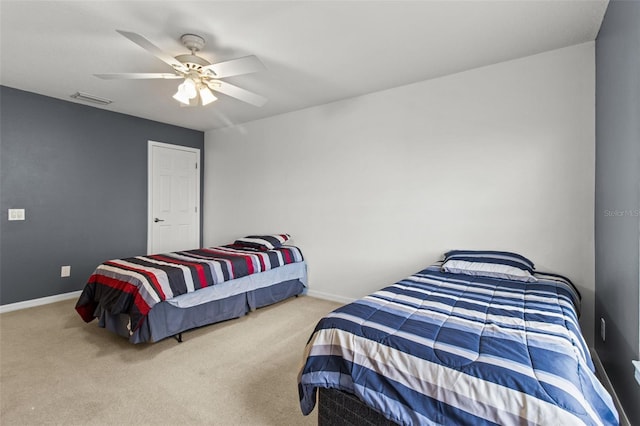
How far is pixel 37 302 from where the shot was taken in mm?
3699

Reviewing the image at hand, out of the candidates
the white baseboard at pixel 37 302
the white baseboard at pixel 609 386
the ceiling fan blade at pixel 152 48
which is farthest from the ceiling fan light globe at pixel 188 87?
the white baseboard at pixel 609 386

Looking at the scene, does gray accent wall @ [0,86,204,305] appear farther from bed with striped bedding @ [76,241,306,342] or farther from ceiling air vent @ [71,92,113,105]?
bed with striped bedding @ [76,241,306,342]

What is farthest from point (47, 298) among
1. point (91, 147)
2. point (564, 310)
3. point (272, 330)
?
point (564, 310)

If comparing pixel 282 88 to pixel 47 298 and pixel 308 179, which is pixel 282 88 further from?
pixel 47 298

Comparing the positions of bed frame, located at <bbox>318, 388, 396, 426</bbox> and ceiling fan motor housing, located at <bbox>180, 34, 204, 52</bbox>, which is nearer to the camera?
bed frame, located at <bbox>318, 388, 396, 426</bbox>

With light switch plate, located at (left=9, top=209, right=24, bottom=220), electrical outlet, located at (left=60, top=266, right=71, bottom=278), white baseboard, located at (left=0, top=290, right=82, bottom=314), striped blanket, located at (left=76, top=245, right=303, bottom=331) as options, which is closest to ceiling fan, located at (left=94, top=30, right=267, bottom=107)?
striped blanket, located at (left=76, top=245, right=303, bottom=331)

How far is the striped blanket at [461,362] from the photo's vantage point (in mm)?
1091

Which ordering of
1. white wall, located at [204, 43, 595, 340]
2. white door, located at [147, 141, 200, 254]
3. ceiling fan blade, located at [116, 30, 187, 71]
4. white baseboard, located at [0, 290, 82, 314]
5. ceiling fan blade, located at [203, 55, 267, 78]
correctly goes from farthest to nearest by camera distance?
white door, located at [147, 141, 200, 254] < white baseboard, located at [0, 290, 82, 314] < white wall, located at [204, 43, 595, 340] < ceiling fan blade, located at [203, 55, 267, 78] < ceiling fan blade, located at [116, 30, 187, 71]

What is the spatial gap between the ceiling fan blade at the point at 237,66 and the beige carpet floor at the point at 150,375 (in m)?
2.20

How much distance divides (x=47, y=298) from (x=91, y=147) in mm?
1934

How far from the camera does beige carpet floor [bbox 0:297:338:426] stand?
181 cm

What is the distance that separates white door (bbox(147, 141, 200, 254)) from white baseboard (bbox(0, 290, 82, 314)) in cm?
107

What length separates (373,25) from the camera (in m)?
2.28

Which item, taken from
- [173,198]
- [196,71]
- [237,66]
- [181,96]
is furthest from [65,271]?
[237,66]
